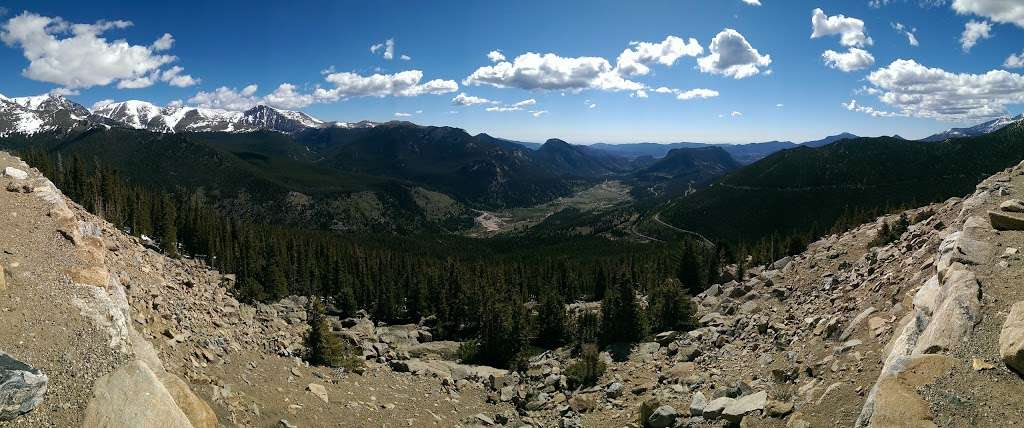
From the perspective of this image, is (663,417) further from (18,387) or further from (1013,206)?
(18,387)

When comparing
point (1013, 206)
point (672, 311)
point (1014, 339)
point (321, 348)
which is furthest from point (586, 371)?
point (1014, 339)

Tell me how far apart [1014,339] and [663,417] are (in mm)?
17366

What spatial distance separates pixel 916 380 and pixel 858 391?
352 cm

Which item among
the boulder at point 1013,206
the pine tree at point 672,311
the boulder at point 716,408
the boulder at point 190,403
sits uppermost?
the boulder at point 1013,206

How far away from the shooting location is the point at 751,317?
45312 millimetres

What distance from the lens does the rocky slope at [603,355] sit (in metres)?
19.3

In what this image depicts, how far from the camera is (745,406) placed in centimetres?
2578

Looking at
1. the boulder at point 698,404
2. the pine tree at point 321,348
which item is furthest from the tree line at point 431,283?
the boulder at point 698,404

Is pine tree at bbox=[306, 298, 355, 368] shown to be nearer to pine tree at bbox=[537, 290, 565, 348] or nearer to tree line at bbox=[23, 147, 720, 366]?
tree line at bbox=[23, 147, 720, 366]

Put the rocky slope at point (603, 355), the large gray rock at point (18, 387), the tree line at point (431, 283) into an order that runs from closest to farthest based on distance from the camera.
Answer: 1. the large gray rock at point (18, 387)
2. the rocky slope at point (603, 355)
3. the tree line at point (431, 283)

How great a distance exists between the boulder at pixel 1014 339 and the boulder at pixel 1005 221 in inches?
452

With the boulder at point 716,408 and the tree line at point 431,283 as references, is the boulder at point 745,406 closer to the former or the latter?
the boulder at point 716,408

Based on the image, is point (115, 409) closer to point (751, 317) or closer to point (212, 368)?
point (212, 368)

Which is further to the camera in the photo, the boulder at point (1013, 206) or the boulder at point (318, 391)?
the boulder at point (318, 391)
